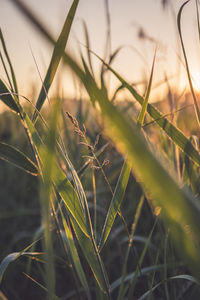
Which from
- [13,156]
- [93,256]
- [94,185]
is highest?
[13,156]

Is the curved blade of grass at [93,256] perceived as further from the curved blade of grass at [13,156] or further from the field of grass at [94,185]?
the curved blade of grass at [13,156]

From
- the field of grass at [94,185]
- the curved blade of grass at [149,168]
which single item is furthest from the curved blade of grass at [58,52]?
the curved blade of grass at [149,168]

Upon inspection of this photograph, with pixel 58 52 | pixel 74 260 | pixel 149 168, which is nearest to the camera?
pixel 149 168

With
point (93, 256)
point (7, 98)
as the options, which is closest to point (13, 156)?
point (7, 98)

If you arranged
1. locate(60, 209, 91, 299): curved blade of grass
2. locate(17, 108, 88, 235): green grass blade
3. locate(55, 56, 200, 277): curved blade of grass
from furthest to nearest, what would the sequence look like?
locate(60, 209, 91, 299): curved blade of grass < locate(17, 108, 88, 235): green grass blade < locate(55, 56, 200, 277): curved blade of grass

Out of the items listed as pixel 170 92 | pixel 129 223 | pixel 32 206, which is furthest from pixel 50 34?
pixel 32 206

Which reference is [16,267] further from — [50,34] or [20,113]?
[50,34]

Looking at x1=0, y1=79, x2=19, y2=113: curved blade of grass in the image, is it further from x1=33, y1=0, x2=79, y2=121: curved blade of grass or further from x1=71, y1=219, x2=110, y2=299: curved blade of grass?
x1=71, y1=219, x2=110, y2=299: curved blade of grass

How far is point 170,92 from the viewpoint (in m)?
0.87

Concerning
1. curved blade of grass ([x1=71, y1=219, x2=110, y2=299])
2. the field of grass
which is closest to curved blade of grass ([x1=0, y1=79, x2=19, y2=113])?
the field of grass

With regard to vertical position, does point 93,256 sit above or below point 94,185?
below

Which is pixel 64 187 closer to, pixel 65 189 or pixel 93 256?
pixel 65 189

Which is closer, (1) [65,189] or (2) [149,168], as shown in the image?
(2) [149,168]

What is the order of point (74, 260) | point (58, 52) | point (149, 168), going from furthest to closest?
point (74, 260)
point (58, 52)
point (149, 168)
